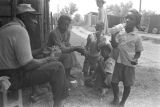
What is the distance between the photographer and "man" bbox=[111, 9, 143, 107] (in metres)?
3.74

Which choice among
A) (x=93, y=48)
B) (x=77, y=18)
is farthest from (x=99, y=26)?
(x=77, y=18)

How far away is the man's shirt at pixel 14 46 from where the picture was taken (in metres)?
2.80

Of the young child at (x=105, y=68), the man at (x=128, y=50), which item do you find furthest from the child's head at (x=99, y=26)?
the man at (x=128, y=50)

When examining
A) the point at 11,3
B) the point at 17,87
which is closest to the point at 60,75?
the point at 17,87

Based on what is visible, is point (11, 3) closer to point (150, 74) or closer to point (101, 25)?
point (101, 25)

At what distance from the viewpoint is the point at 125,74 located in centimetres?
386

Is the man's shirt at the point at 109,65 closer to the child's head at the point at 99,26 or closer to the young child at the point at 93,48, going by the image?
the young child at the point at 93,48

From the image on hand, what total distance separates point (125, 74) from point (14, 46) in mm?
1896

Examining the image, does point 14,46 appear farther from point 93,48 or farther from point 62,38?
point 93,48

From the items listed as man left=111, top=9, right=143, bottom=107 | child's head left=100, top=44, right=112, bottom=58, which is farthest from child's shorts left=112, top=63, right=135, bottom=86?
child's head left=100, top=44, right=112, bottom=58

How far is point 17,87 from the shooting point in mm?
2975

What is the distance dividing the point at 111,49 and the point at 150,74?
2.43m

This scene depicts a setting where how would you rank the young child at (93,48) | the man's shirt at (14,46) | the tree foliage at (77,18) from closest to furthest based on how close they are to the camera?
the man's shirt at (14,46), the young child at (93,48), the tree foliage at (77,18)

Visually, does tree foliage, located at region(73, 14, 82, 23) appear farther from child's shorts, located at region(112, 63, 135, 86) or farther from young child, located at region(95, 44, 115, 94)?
child's shorts, located at region(112, 63, 135, 86)
